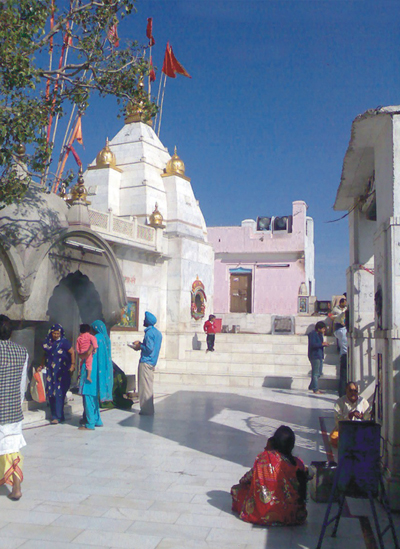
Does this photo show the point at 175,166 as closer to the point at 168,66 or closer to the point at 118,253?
the point at 168,66

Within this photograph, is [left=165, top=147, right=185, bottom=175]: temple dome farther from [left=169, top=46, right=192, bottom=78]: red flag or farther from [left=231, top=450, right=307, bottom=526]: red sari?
[left=231, top=450, right=307, bottom=526]: red sari

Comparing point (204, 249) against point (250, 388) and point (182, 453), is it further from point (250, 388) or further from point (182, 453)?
point (182, 453)

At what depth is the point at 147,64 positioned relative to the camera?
759 centimetres

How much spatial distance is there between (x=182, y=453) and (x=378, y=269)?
10.7 feet

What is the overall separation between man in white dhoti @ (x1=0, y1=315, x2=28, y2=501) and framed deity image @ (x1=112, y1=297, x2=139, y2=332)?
34.5 feet

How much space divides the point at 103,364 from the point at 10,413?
11.3 ft

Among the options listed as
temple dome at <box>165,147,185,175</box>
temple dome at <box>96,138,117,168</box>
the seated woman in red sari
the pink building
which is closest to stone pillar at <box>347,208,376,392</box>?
the seated woman in red sari

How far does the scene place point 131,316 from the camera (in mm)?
16281

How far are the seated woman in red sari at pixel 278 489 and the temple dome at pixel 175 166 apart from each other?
16.4 meters

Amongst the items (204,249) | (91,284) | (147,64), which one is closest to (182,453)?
(91,284)

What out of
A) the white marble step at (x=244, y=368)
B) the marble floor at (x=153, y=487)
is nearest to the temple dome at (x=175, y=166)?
the white marble step at (x=244, y=368)

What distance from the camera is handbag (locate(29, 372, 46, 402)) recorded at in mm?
8281

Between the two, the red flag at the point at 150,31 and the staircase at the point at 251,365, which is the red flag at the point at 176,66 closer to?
the red flag at the point at 150,31

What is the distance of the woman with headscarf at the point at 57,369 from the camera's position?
831 centimetres
